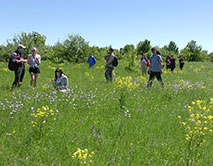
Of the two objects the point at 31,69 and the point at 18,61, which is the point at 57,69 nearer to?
the point at 18,61

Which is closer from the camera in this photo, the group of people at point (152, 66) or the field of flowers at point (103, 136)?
the field of flowers at point (103, 136)

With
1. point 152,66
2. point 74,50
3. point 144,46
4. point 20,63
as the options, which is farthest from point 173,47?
point 20,63

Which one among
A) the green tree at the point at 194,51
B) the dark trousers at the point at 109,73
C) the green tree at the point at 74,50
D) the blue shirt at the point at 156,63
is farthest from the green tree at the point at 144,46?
the blue shirt at the point at 156,63

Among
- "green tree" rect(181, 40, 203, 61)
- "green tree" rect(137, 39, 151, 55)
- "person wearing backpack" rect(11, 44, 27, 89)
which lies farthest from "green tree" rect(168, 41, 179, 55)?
"person wearing backpack" rect(11, 44, 27, 89)

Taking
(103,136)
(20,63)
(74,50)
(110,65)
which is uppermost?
(74,50)

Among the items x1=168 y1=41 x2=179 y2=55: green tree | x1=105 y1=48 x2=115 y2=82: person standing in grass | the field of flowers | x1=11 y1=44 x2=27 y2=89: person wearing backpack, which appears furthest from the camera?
x1=168 y1=41 x2=179 y2=55: green tree

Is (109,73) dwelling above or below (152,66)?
below

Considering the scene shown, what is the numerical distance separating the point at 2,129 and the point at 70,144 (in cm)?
129

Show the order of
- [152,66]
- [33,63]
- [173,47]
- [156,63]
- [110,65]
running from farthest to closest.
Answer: [173,47]
[110,65]
[152,66]
[156,63]
[33,63]

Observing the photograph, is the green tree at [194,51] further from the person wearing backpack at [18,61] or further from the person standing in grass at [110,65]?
the person wearing backpack at [18,61]

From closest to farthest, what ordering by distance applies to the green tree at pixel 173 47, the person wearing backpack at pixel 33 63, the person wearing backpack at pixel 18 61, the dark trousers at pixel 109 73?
1. the person wearing backpack at pixel 18 61
2. the person wearing backpack at pixel 33 63
3. the dark trousers at pixel 109 73
4. the green tree at pixel 173 47

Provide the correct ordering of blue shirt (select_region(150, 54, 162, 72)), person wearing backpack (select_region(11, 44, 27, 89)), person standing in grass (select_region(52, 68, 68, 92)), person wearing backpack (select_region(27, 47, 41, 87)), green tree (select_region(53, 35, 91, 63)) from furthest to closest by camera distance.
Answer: green tree (select_region(53, 35, 91, 63)) < blue shirt (select_region(150, 54, 162, 72)) < person wearing backpack (select_region(27, 47, 41, 87)) < person wearing backpack (select_region(11, 44, 27, 89)) < person standing in grass (select_region(52, 68, 68, 92))

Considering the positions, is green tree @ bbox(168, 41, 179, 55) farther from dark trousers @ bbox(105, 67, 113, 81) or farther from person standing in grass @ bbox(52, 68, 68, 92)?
person standing in grass @ bbox(52, 68, 68, 92)

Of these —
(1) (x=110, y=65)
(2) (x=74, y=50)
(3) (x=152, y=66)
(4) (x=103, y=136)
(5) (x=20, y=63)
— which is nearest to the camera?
(4) (x=103, y=136)
